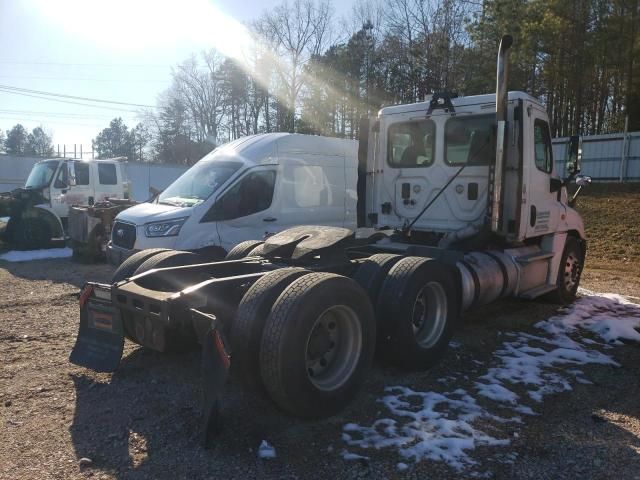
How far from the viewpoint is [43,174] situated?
45.3ft

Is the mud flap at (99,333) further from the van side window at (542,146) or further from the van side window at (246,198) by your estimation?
the van side window at (542,146)

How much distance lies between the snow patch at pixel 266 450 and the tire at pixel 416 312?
1.59 meters

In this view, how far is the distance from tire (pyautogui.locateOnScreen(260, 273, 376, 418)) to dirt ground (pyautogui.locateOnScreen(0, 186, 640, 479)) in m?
0.23

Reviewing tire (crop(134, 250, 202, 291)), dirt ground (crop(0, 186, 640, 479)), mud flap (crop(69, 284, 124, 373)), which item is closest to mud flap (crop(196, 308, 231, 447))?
dirt ground (crop(0, 186, 640, 479))

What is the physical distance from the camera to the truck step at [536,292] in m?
6.91

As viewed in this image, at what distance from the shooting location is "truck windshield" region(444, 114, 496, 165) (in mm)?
6605

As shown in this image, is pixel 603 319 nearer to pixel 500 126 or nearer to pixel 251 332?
pixel 500 126

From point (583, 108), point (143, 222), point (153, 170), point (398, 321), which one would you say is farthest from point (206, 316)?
point (153, 170)

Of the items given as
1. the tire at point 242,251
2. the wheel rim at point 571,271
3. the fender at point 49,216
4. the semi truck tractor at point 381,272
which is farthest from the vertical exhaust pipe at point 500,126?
the fender at point 49,216

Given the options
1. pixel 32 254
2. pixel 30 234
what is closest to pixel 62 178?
pixel 30 234

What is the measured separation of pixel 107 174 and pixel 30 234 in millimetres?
2753

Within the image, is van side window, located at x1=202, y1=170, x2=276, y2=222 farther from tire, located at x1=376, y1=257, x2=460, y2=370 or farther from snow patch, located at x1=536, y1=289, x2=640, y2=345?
snow patch, located at x1=536, y1=289, x2=640, y2=345

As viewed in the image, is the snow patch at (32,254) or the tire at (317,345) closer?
the tire at (317,345)

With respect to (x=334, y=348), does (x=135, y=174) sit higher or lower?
higher
